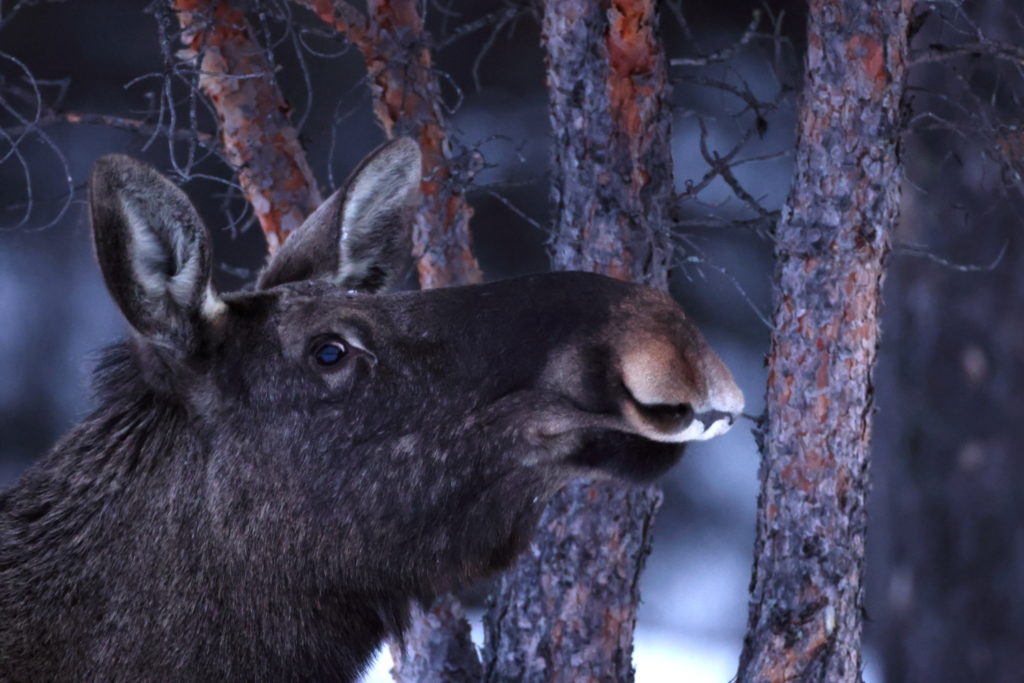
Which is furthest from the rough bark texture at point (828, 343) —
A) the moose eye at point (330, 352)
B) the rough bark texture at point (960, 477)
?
the rough bark texture at point (960, 477)

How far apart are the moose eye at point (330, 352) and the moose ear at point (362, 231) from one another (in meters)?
0.54

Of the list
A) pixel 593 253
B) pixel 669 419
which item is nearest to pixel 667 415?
pixel 669 419

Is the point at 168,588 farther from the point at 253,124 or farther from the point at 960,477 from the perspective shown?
the point at 960,477

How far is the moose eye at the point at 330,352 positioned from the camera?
3.08m

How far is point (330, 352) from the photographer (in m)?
3.08

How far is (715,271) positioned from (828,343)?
4386mm

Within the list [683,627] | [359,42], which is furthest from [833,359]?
[683,627]

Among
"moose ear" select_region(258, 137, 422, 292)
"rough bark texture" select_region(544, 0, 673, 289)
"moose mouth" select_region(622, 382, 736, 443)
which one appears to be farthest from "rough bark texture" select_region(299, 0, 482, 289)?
"moose mouth" select_region(622, 382, 736, 443)

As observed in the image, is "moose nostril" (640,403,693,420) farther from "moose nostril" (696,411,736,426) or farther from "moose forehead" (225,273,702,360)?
"moose forehead" (225,273,702,360)

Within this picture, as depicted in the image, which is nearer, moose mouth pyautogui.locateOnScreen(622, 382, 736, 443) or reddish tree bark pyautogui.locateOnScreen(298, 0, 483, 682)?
moose mouth pyautogui.locateOnScreen(622, 382, 736, 443)

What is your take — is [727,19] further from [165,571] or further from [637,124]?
[165,571]

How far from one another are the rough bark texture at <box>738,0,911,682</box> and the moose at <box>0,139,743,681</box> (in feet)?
4.25

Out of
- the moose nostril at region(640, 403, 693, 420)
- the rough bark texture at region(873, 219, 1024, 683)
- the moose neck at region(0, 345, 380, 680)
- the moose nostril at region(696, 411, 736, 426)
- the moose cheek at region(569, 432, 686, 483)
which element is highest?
the moose nostril at region(640, 403, 693, 420)

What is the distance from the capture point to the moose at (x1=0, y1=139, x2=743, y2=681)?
297cm
